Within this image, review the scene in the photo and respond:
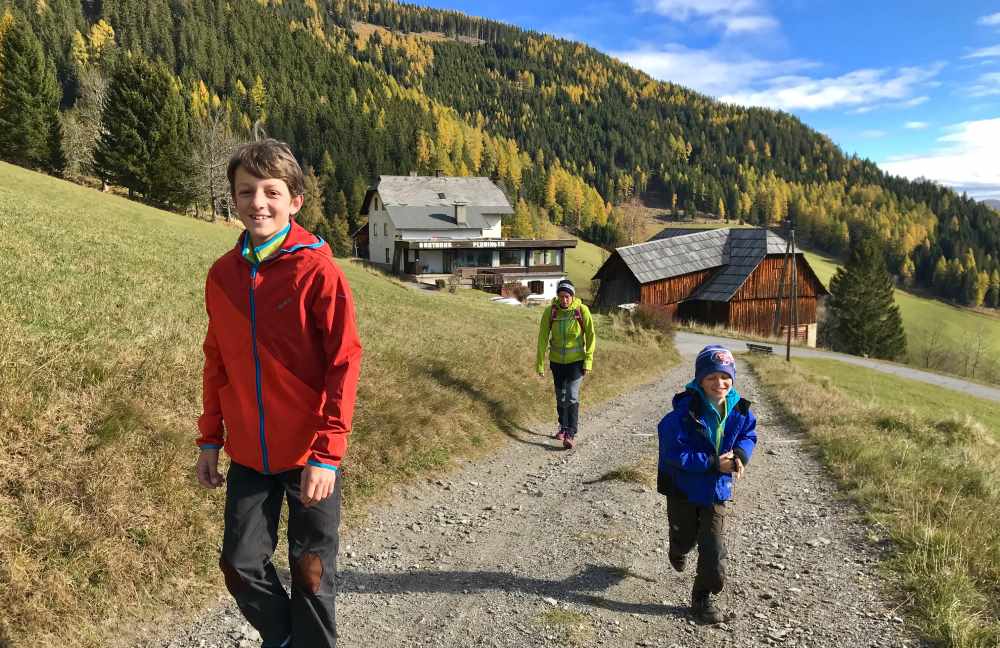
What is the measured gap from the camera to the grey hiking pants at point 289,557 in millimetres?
2738

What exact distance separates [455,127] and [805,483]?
171065 millimetres

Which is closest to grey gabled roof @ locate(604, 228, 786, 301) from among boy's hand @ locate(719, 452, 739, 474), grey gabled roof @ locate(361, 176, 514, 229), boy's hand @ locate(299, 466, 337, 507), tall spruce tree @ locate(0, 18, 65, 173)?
grey gabled roof @ locate(361, 176, 514, 229)

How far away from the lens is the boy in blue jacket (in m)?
3.99

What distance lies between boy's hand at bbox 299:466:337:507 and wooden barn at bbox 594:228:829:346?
4695cm

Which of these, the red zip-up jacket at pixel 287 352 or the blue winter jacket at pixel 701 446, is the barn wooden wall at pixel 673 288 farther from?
the red zip-up jacket at pixel 287 352

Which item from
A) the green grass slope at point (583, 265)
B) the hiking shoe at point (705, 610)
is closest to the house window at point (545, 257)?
the green grass slope at point (583, 265)

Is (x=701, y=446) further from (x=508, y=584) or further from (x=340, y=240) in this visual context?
(x=340, y=240)

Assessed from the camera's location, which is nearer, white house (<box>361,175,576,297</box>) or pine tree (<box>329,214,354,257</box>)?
white house (<box>361,175,576,297</box>)

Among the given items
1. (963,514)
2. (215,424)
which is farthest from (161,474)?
(963,514)

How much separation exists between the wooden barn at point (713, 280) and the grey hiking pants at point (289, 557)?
153ft

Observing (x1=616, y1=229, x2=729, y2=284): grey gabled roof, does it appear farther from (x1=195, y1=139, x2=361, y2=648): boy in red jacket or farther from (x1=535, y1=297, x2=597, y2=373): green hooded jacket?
(x1=195, y1=139, x2=361, y2=648): boy in red jacket

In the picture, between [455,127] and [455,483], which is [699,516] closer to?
[455,483]

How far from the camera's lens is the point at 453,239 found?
60.2m

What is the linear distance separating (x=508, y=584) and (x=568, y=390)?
474 cm
